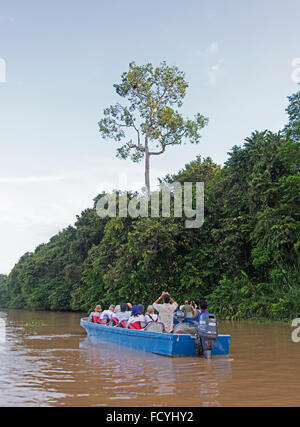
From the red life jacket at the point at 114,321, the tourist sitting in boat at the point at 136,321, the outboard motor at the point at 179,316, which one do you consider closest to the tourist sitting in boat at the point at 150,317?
the tourist sitting in boat at the point at 136,321

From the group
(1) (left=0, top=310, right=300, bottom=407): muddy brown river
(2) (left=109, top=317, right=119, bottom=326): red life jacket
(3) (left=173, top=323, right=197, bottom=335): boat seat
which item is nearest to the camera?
(1) (left=0, top=310, right=300, bottom=407): muddy brown river

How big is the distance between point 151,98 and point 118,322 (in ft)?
62.9

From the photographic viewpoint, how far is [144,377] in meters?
8.12

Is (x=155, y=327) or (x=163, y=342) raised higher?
(x=155, y=327)

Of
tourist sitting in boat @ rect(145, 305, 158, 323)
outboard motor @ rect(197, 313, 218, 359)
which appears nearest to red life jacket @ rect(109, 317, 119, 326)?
tourist sitting in boat @ rect(145, 305, 158, 323)

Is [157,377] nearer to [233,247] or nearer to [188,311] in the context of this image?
[188,311]

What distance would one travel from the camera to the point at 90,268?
31969mm

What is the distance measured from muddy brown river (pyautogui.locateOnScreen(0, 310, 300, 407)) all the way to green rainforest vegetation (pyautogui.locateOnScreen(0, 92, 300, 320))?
285 inches

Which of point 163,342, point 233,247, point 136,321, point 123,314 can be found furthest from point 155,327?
point 233,247

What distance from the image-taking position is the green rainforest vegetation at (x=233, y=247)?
19.7 meters

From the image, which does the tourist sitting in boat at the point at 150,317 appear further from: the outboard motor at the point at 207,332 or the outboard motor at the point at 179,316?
the outboard motor at the point at 207,332

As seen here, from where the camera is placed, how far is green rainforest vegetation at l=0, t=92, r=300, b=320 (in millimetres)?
19734

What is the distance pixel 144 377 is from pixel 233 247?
583 inches

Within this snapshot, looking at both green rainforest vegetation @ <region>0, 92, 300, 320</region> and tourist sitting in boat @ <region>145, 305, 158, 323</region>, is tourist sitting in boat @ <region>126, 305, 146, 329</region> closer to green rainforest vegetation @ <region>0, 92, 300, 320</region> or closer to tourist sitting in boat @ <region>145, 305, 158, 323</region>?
tourist sitting in boat @ <region>145, 305, 158, 323</region>
